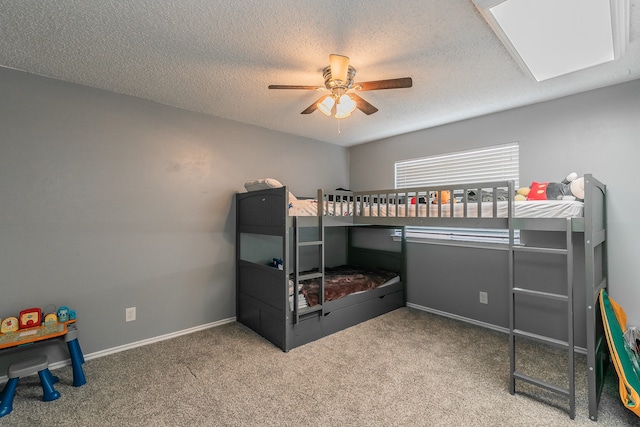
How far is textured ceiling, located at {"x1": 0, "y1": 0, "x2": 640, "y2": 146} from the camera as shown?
1.55 meters

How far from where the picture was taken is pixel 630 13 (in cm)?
156

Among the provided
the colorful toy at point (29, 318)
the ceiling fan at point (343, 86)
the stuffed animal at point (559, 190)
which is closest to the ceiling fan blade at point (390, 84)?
the ceiling fan at point (343, 86)

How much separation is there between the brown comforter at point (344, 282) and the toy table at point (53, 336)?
178 centimetres

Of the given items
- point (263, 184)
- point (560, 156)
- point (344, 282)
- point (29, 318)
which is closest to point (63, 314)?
point (29, 318)

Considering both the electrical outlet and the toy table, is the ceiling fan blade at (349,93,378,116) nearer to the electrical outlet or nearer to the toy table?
the electrical outlet

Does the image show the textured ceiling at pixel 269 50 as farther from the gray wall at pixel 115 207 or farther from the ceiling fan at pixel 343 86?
the gray wall at pixel 115 207

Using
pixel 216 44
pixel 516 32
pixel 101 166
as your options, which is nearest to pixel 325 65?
pixel 216 44

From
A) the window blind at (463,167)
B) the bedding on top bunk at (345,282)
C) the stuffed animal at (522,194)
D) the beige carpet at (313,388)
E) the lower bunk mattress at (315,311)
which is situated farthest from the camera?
the window blind at (463,167)

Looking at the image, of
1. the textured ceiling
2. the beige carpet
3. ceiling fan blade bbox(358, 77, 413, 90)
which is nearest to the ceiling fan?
ceiling fan blade bbox(358, 77, 413, 90)

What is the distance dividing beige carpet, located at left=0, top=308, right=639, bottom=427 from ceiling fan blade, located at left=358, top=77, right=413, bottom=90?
2046 millimetres

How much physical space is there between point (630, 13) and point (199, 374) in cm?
351

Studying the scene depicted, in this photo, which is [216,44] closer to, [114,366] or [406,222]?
[406,222]

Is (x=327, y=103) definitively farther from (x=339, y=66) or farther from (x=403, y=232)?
(x=403, y=232)

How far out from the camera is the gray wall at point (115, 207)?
220 centimetres
